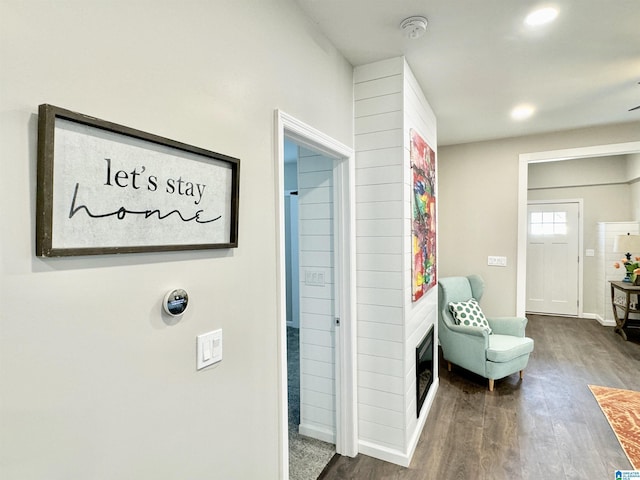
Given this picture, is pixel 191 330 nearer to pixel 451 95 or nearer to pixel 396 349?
pixel 396 349

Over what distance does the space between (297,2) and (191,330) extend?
62.8 inches

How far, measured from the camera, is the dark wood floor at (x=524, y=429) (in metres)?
2.19

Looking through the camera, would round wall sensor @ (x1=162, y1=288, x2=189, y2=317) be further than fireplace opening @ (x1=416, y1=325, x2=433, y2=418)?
No

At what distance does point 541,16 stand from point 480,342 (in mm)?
2553

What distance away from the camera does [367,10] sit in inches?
70.1

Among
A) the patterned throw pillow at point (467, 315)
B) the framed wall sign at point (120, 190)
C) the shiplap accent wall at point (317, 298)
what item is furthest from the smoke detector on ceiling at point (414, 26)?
the patterned throw pillow at point (467, 315)

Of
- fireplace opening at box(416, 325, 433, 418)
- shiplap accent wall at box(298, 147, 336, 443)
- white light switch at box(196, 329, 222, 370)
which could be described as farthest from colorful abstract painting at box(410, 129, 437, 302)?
white light switch at box(196, 329, 222, 370)

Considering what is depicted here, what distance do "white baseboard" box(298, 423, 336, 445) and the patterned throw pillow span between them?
1.77 meters

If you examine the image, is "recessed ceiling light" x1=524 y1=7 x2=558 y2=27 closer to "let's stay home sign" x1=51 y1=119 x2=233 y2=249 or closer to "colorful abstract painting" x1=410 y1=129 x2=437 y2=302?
"colorful abstract painting" x1=410 y1=129 x2=437 y2=302

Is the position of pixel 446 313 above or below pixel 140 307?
below

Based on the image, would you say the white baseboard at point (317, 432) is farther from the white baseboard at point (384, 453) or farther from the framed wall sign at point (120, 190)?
the framed wall sign at point (120, 190)

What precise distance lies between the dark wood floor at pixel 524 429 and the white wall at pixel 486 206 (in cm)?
97

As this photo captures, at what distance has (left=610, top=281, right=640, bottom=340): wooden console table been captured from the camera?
14.9ft

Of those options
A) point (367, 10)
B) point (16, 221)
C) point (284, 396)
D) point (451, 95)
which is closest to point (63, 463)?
point (16, 221)
